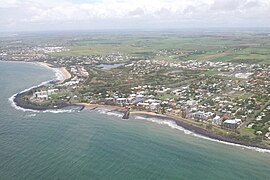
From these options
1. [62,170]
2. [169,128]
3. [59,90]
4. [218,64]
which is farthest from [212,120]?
[218,64]

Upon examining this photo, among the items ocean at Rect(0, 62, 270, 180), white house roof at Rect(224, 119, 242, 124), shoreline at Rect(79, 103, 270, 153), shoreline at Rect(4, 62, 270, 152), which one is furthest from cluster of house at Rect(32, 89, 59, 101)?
white house roof at Rect(224, 119, 242, 124)

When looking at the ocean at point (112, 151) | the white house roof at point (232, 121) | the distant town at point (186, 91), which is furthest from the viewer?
the distant town at point (186, 91)

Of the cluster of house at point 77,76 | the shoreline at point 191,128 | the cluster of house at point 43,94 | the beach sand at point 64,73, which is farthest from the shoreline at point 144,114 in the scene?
the beach sand at point 64,73

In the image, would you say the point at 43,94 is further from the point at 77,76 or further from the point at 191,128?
the point at 191,128

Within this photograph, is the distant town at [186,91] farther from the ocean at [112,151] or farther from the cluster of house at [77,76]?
the ocean at [112,151]

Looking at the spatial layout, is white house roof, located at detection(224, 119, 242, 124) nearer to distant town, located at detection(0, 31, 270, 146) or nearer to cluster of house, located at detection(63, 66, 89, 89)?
distant town, located at detection(0, 31, 270, 146)

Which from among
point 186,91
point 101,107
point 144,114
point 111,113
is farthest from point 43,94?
point 186,91
